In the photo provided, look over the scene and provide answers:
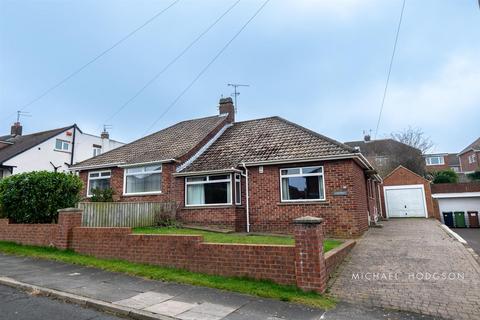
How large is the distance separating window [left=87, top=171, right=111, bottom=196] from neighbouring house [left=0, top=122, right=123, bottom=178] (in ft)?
33.6

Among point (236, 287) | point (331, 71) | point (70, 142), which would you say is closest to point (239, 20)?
point (331, 71)

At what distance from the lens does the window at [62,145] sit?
28.5m

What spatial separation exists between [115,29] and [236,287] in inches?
424

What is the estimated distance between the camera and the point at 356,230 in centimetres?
1155

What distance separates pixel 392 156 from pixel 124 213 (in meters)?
35.2

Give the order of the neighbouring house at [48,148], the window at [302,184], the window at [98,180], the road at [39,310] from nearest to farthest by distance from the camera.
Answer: the road at [39,310], the window at [302,184], the window at [98,180], the neighbouring house at [48,148]

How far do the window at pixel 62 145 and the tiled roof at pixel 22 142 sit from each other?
770 mm

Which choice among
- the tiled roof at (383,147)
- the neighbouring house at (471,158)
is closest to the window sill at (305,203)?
the tiled roof at (383,147)

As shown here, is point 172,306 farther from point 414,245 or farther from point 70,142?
point 70,142

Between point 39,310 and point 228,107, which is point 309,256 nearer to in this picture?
point 39,310

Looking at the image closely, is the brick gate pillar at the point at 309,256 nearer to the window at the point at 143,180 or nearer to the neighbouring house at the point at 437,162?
the window at the point at 143,180

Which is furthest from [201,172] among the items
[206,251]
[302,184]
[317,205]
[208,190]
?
[206,251]

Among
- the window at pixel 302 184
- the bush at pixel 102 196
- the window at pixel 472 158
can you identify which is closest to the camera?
the window at pixel 302 184

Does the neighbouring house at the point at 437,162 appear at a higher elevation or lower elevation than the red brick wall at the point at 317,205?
higher
